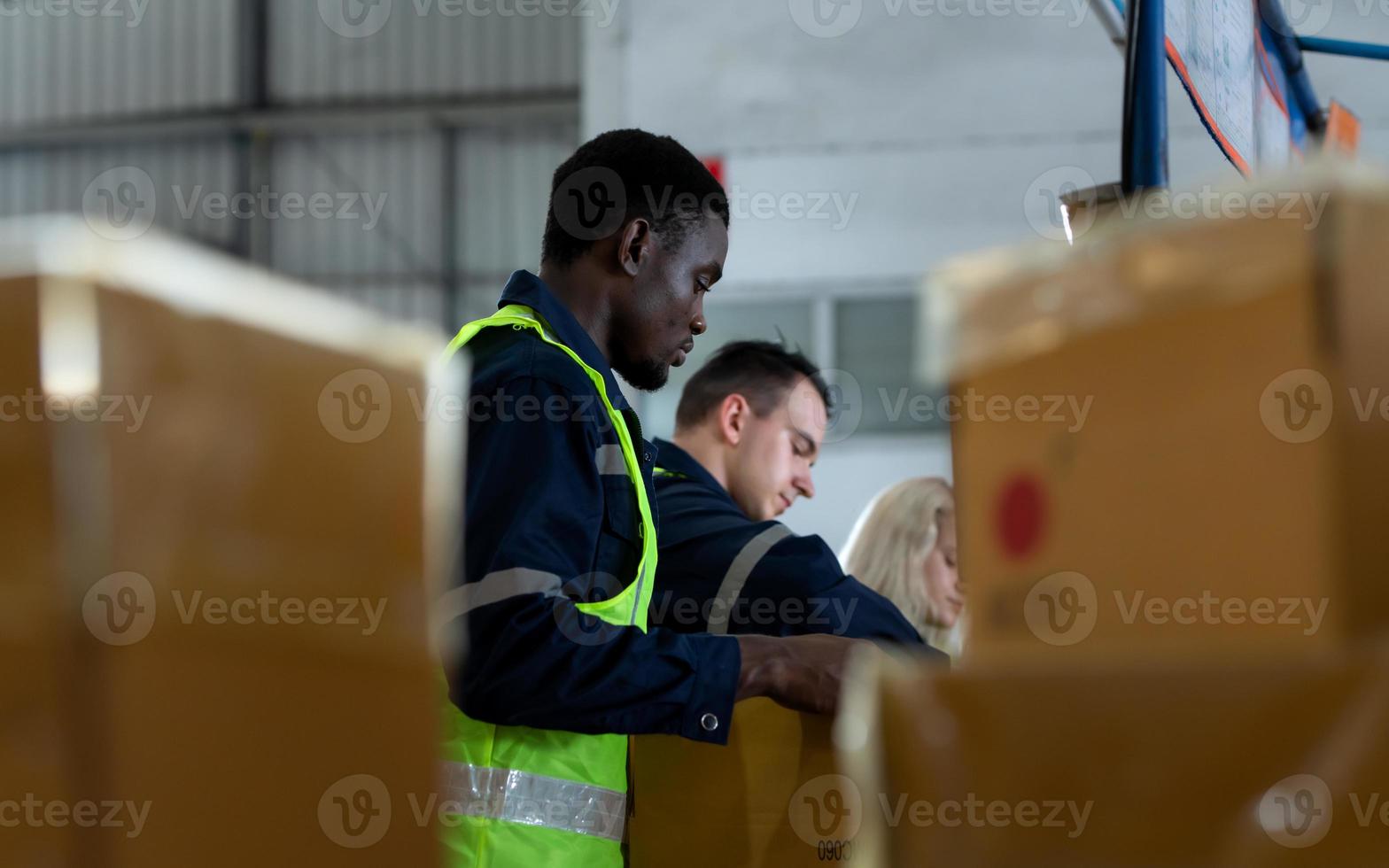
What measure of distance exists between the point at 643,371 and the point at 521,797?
2.16 feet

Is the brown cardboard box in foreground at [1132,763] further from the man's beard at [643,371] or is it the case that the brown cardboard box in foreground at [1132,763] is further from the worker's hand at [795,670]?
the man's beard at [643,371]

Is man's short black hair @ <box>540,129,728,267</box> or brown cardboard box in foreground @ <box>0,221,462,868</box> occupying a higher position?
man's short black hair @ <box>540,129,728,267</box>

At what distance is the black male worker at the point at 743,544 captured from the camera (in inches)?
85.7

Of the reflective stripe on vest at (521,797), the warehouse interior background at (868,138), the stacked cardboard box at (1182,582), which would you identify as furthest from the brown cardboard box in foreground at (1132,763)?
the warehouse interior background at (868,138)

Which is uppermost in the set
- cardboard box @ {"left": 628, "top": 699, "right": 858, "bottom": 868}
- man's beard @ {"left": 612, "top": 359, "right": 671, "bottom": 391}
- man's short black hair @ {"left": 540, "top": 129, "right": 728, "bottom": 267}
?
man's short black hair @ {"left": 540, "top": 129, "right": 728, "bottom": 267}

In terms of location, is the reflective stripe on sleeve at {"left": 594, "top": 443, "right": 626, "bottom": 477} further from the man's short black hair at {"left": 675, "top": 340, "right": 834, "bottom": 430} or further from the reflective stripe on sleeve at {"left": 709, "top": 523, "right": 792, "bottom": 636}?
the man's short black hair at {"left": 675, "top": 340, "right": 834, "bottom": 430}

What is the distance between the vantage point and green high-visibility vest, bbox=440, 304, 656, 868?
5.41 feet

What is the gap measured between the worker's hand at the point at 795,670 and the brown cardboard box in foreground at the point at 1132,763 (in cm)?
80

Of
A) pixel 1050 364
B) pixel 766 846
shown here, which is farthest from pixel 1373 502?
pixel 766 846

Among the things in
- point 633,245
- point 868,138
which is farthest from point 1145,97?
point 868,138

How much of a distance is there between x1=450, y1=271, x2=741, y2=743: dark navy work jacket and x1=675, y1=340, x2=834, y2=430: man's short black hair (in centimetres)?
131

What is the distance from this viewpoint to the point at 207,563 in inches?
30.6

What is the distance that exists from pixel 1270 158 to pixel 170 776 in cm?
286

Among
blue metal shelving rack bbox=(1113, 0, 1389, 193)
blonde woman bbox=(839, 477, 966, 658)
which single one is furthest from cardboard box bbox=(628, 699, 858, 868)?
blonde woman bbox=(839, 477, 966, 658)
